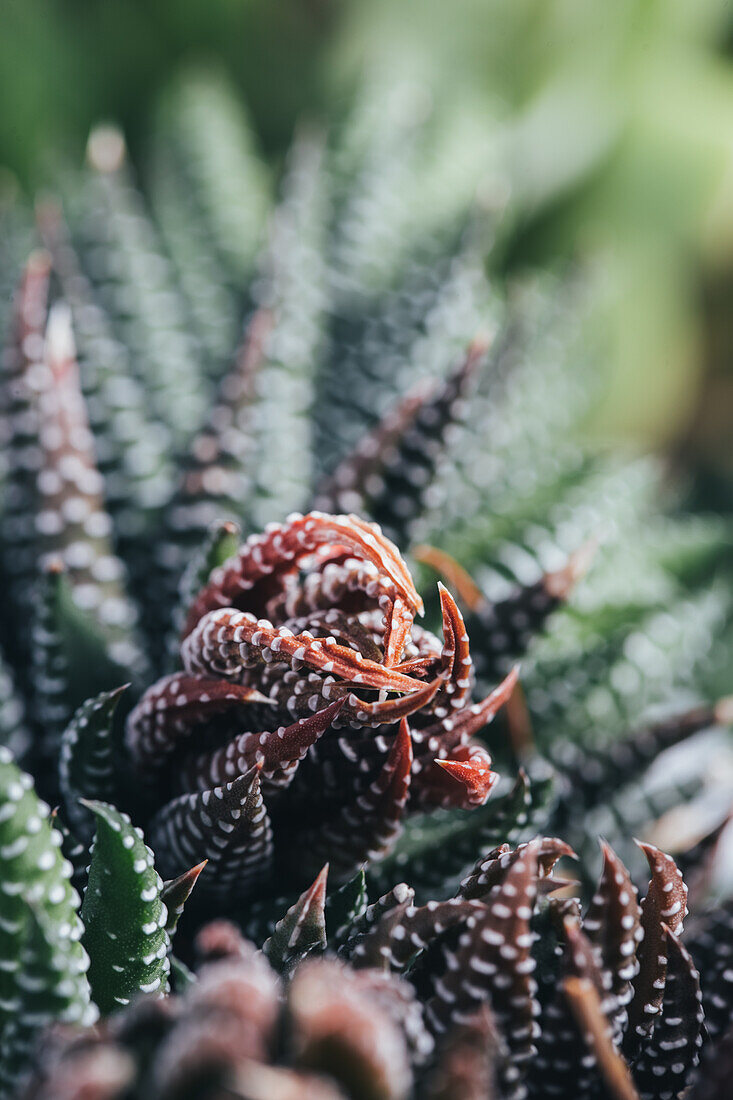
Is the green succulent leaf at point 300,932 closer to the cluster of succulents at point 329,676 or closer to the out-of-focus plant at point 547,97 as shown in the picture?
the cluster of succulents at point 329,676

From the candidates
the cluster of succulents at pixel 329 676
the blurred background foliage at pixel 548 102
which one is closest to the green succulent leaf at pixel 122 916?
the cluster of succulents at pixel 329 676

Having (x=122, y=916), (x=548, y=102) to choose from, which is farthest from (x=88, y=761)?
(x=548, y=102)

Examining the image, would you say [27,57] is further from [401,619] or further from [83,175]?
[401,619]

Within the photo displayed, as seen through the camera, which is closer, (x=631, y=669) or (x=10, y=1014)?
(x=10, y=1014)

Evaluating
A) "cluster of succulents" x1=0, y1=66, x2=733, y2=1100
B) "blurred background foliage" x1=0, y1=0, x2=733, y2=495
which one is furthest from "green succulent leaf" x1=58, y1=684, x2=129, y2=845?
"blurred background foliage" x1=0, y1=0, x2=733, y2=495

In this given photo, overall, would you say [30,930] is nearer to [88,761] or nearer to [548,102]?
[88,761]

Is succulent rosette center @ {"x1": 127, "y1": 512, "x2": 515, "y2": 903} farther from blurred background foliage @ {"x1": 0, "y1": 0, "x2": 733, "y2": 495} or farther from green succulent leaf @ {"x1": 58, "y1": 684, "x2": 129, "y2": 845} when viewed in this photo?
blurred background foliage @ {"x1": 0, "y1": 0, "x2": 733, "y2": 495}

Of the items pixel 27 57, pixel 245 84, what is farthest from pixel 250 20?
pixel 27 57
